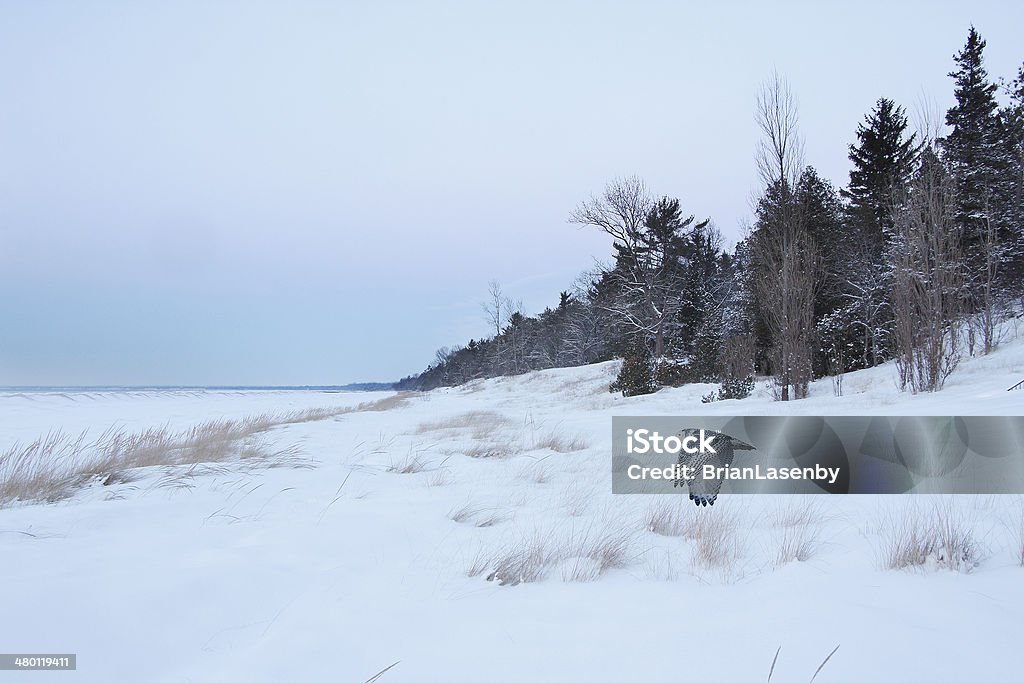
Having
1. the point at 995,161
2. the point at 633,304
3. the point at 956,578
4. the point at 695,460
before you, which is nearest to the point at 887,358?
the point at 995,161

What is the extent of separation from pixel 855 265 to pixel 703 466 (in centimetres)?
2043

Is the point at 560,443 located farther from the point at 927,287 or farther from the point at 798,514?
the point at 927,287

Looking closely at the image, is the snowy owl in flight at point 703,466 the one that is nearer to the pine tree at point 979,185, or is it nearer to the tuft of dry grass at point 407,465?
the tuft of dry grass at point 407,465

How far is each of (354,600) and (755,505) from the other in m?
2.97

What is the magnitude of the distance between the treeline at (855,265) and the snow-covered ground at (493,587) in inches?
344

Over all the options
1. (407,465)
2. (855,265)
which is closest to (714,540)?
(407,465)

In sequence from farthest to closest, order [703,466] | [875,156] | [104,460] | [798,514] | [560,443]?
[875,156], [560,443], [104,460], [703,466], [798,514]

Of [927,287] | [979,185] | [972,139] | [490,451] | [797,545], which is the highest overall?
[972,139]

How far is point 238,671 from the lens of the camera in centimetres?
165

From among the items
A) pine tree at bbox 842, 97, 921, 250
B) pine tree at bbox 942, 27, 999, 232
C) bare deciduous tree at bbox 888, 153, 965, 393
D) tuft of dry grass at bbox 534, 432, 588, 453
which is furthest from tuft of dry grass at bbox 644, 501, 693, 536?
pine tree at bbox 842, 97, 921, 250

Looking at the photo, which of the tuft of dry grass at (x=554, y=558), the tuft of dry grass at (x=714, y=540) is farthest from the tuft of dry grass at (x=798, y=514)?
the tuft of dry grass at (x=554, y=558)

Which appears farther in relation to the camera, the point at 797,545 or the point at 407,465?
the point at 407,465

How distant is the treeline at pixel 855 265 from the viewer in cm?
1008

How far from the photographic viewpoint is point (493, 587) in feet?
7.84
